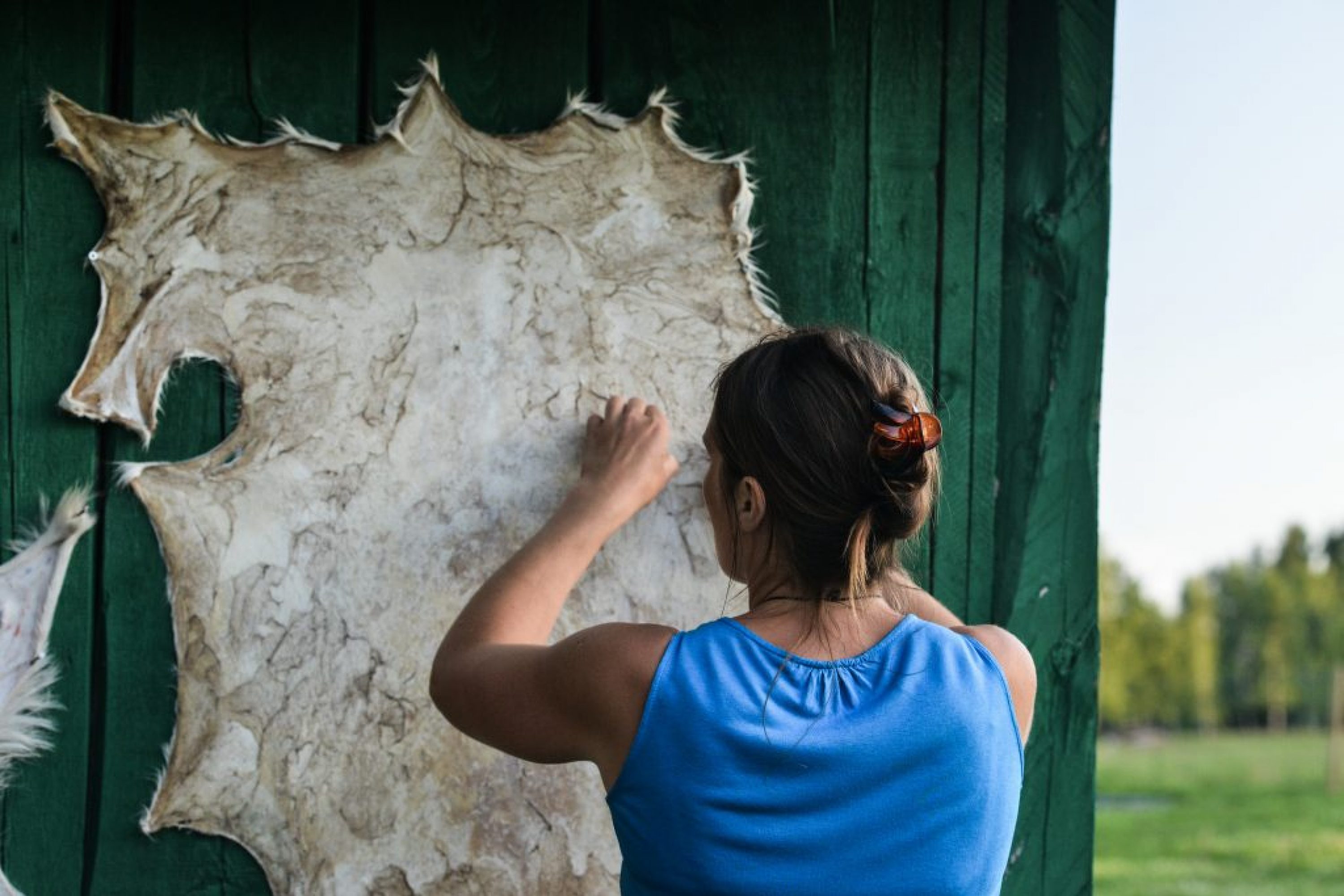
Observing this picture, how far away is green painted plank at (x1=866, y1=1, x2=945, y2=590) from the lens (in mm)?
1983

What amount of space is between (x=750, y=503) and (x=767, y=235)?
2.58 ft

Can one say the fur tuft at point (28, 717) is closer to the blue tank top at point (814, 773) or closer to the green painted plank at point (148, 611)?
the green painted plank at point (148, 611)

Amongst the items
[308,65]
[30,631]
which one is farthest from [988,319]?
[30,631]

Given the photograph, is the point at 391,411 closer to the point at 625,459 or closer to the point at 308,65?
the point at 625,459

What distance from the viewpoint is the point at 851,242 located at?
198 centimetres

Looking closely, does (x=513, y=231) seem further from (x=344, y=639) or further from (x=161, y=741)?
(x=161, y=741)

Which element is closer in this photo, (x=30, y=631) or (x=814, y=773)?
(x=814, y=773)

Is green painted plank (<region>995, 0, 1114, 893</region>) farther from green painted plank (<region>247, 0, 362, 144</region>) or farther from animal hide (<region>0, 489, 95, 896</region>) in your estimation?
animal hide (<region>0, 489, 95, 896</region>)

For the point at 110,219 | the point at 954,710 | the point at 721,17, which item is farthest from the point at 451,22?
the point at 954,710

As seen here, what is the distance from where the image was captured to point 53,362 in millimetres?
1832

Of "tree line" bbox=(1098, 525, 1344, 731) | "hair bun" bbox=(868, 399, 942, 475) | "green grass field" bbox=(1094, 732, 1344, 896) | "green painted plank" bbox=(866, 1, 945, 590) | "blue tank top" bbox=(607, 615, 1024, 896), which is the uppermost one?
"green painted plank" bbox=(866, 1, 945, 590)

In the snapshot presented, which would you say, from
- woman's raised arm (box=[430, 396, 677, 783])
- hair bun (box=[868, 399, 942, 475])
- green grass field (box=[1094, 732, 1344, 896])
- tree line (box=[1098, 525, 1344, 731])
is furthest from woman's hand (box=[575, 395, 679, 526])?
tree line (box=[1098, 525, 1344, 731])

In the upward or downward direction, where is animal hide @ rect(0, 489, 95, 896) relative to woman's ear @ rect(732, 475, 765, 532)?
downward

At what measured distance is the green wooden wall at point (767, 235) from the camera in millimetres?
1814
